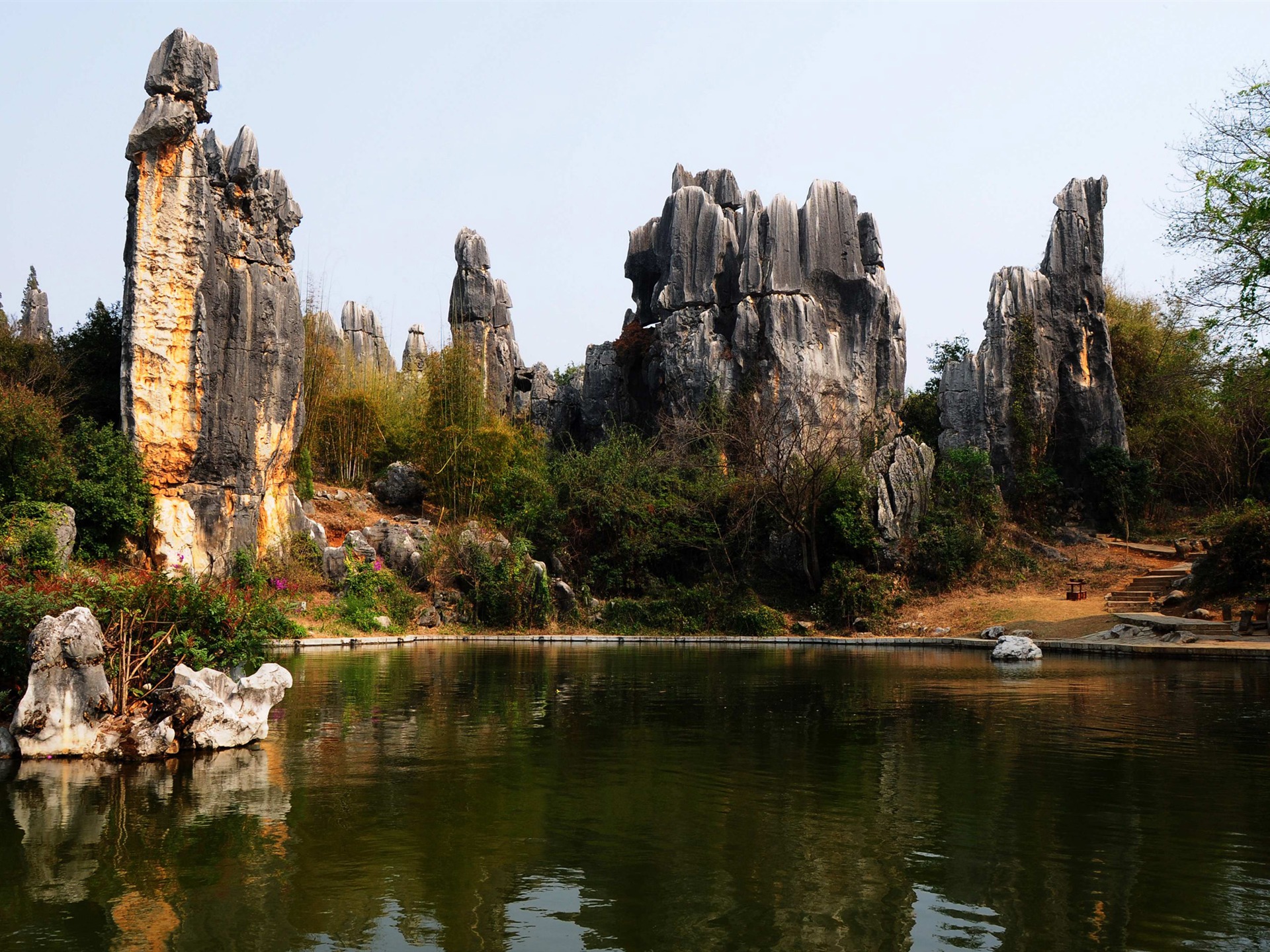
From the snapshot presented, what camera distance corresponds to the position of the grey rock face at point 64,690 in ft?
25.6

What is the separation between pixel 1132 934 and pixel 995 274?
29148 mm

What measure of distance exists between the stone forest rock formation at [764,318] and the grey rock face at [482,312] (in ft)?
16.9

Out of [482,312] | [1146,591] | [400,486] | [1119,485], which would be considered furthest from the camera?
[482,312]

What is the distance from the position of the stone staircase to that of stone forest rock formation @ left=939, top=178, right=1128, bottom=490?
7221mm

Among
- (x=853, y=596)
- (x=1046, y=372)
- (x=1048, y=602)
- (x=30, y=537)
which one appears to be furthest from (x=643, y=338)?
(x=30, y=537)

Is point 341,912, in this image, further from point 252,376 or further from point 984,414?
point 984,414

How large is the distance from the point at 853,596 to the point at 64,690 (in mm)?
18058

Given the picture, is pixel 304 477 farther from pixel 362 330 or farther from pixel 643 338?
pixel 362 330

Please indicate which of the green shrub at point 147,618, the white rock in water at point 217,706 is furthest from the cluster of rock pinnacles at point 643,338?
the white rock in water at point 217,706

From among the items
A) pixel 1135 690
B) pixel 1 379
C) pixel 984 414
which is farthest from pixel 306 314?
pixel 1135 690

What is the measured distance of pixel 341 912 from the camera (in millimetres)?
4496

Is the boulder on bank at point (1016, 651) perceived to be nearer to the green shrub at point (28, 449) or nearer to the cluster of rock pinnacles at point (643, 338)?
the cluster of rock pinnacles at point (643, 338)

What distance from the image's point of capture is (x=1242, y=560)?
19.1m

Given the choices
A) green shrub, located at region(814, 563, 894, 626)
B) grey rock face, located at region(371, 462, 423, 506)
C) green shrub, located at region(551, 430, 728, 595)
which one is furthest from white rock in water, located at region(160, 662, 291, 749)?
grey rock face, located at region(371, 462, 423, 506)
